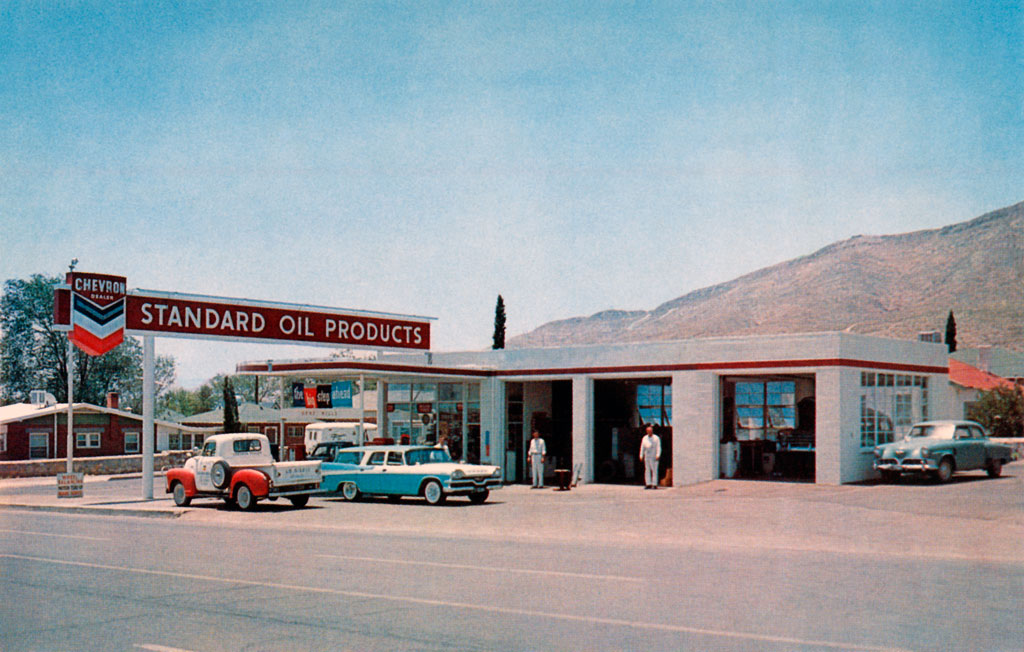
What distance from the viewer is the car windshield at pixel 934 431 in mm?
26422

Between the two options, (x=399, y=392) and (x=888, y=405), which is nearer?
(x=888, y=405)

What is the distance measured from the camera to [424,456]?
25641 millimetres

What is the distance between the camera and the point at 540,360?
33.9 m

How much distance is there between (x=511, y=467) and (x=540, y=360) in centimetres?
425

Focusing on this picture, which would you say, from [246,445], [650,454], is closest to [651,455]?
[650,454]

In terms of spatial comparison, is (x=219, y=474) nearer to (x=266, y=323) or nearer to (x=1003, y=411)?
(x=266, y=323)

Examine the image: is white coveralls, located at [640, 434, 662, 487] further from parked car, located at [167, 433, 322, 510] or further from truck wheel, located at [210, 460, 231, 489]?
truck wheel, located at [210, 460, 231, 489]

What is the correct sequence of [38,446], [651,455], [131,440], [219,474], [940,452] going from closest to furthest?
[219,474]
[940,452]
[651,455]
[38,446]
[131,440]

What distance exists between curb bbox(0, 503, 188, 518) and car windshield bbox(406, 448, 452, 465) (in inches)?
230

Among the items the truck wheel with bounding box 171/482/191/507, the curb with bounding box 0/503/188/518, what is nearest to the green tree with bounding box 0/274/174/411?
the curb with bounding box 0/503/188/518

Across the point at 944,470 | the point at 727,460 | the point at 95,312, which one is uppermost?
the point at 95,312

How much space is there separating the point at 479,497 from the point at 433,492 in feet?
4.11

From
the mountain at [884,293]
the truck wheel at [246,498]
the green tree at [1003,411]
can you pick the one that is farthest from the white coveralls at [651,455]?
the mountain at [884,293]

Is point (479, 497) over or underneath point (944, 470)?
underneath
